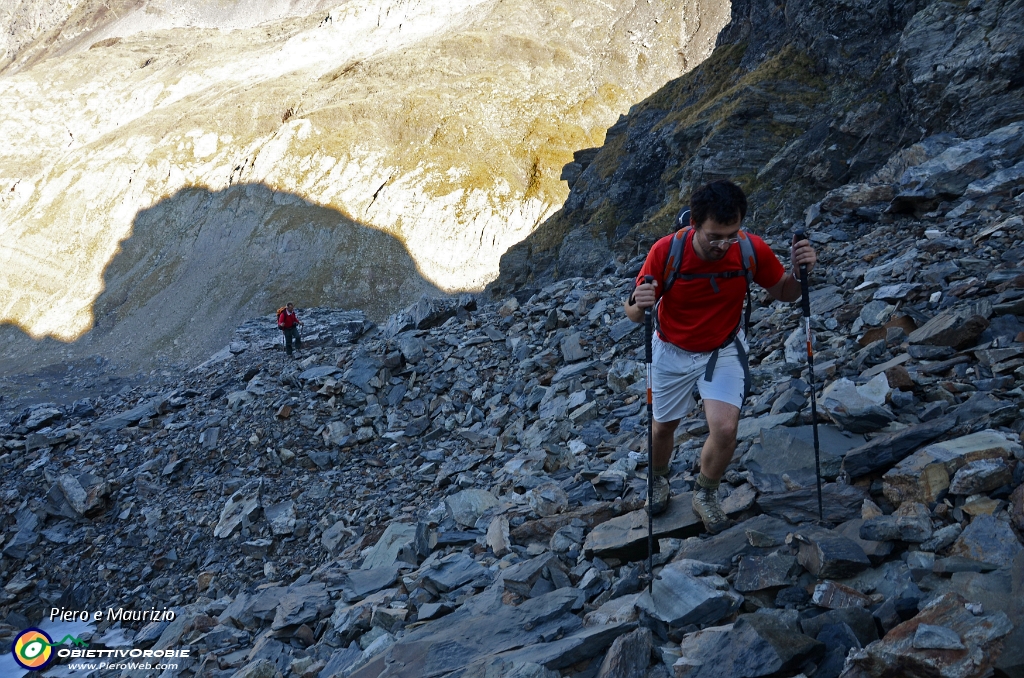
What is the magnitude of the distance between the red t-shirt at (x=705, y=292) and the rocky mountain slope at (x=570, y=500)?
1.48 m

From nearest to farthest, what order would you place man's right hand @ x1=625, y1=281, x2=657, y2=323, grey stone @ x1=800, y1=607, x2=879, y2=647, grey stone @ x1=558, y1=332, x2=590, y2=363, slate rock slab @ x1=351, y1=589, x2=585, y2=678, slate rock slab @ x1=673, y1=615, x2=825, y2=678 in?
1. slate rock slab @ x1=673, y1=615, x2=825, y2=678
2. grey stone @ x1=800, y1=607, x2=879, y2=647
3. slate rock slab @ x1=351, y1=589, x2=585, y2=678
4. man's right hand @ x1=625, y1=281, x2=657, y2=323
5. grey stone @ x1=558, y1=332, x2=590, y2=363

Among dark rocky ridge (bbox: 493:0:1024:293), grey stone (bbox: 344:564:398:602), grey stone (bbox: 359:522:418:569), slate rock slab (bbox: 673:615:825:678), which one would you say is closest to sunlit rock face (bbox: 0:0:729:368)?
dark rocky ridge (bbox: 493:0:1024:293)

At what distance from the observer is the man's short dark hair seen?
14.3 ft

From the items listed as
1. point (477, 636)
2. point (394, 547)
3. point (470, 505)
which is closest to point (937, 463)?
point (477, 636)

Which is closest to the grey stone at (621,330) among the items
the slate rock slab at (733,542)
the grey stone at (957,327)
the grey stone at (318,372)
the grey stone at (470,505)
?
the grey stone at (470,505)

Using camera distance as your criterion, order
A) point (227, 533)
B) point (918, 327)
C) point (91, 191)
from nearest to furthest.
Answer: point (918, 327) < point (227, 533) < point (91, 191)

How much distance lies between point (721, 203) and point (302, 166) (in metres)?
65.4

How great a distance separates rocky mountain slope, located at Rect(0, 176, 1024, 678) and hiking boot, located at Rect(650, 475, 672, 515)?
0.43 ft

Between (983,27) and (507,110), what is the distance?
6004 centimetres

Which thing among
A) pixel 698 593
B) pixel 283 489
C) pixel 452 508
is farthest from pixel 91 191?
pixel 698 593

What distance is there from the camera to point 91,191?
63.3 metres

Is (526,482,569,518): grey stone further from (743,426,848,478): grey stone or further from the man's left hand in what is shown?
the man's left hand

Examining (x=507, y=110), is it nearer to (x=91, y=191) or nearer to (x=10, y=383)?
(x=91, y=191)

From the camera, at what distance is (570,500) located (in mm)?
6941
